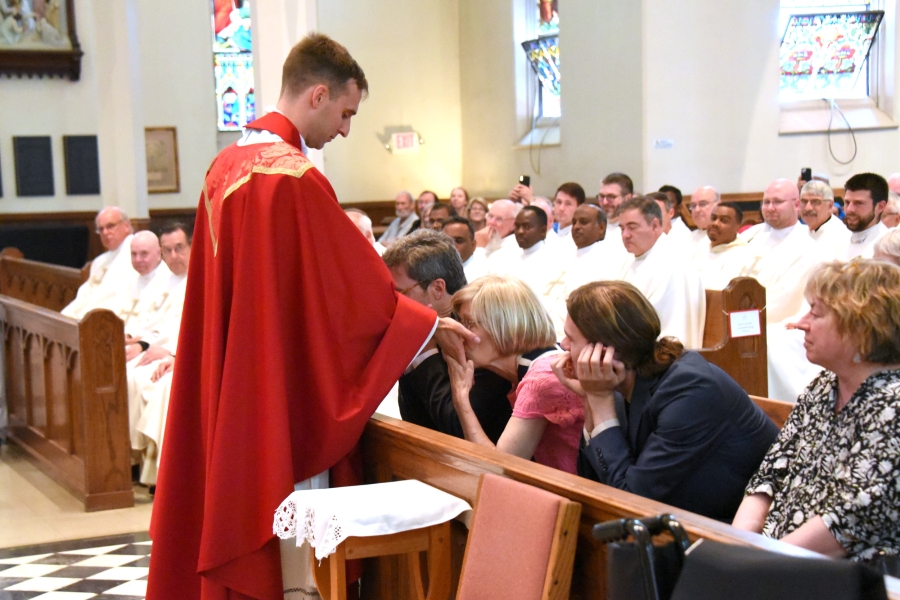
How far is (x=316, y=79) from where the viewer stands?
123 inches

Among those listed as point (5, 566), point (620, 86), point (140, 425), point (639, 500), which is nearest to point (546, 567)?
point (639, 500)

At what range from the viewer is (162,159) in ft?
51.7

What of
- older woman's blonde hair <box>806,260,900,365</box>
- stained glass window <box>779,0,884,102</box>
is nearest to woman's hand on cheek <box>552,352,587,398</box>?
older woman's blonde hair <box>806,260,900,365</box>

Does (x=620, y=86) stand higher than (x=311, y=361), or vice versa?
(x=620, y=86)

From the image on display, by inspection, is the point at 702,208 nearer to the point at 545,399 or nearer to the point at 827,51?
the point at 827,51

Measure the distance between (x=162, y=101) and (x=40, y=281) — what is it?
646 centimetres

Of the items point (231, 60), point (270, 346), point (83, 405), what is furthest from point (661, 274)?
point (231, 60)

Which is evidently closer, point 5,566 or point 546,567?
point 546,567

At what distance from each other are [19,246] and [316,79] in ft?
38.8

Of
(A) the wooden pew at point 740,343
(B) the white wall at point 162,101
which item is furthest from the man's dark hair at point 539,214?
(B) the white wall at point 162,101

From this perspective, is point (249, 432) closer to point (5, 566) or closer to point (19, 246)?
point (5, 566)

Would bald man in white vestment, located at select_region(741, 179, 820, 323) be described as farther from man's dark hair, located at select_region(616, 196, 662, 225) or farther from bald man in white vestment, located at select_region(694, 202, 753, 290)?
man's dark hair, located at select_region(616, 196, 662, 225)

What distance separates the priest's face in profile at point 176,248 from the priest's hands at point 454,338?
14.9 ft

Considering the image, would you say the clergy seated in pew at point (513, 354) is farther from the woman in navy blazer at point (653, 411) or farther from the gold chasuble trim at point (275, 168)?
the gold chasuble trim at point (275, 168)
